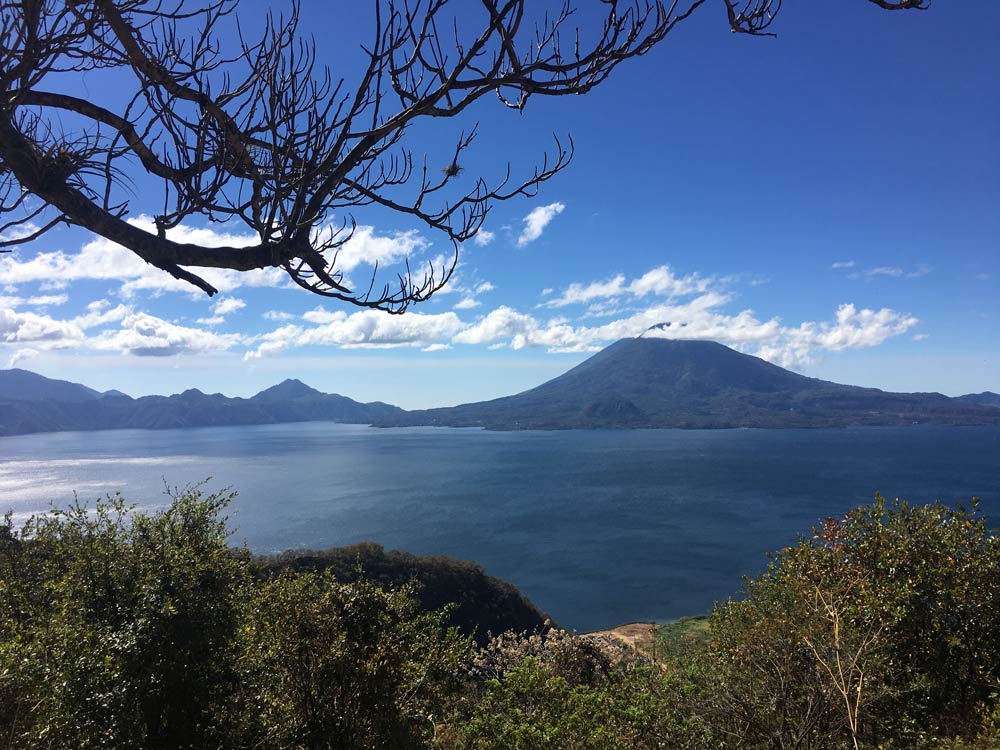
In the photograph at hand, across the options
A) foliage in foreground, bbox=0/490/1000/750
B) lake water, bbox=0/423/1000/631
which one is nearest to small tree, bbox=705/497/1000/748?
foliage in foreground, bbox=0/490/1000/750

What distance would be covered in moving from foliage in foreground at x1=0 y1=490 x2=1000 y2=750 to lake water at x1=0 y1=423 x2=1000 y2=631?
517 inches

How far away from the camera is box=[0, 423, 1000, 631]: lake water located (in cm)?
4709

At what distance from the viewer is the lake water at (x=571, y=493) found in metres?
47.1

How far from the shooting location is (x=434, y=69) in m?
2.28

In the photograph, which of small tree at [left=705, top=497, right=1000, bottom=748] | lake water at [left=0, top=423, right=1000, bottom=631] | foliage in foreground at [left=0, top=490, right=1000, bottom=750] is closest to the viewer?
foliage in foreground at [left=0, top=490, right=1000, bottom=750]

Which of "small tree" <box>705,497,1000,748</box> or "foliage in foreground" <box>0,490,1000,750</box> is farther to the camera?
"small tree" <box>705,497,1000,748</box>

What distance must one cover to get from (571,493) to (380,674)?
77581 mm

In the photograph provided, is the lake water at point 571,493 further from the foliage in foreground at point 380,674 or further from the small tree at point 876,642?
the small tree at point 876,642

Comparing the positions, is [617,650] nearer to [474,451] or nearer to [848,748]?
[848,748]

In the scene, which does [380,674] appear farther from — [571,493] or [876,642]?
[571,493]

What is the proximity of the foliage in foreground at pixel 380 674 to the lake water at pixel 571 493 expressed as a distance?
1314cm

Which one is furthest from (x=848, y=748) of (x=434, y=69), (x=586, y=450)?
(x=586, y=450)

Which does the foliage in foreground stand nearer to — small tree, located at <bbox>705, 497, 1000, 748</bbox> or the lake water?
small tree, located at <bbox>705, 497, 1000, 748</bbox>

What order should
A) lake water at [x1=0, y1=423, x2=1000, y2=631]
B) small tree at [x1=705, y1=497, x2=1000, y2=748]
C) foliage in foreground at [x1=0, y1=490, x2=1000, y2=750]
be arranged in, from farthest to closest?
lake water at [x1=0, y1=423, x2=1000, y2=631]
small tree at [x1=705, y1=497, x2=1000, y2=748]
foliage in foreground at [x1=0, y1=490, x2=1000, y2=750]
